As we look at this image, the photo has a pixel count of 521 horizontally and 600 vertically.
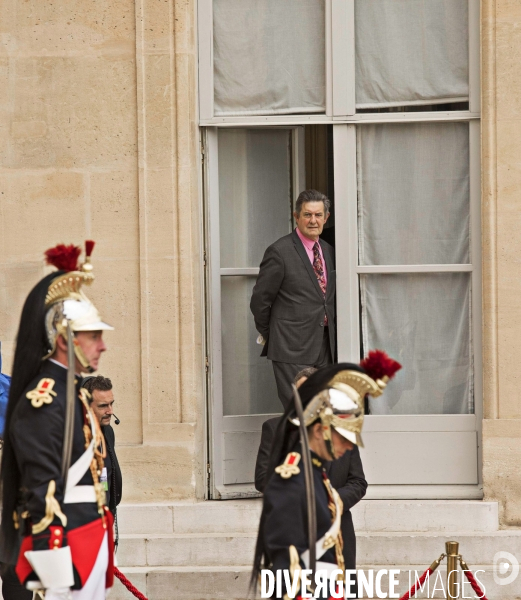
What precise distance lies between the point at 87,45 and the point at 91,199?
3.36 ft

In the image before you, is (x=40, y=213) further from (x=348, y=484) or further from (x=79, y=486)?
(x=79, y=486)

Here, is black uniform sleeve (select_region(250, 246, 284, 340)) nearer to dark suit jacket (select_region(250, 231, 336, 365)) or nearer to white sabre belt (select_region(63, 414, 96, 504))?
dark suit jacket (select_region(250, 231, 336, 365))

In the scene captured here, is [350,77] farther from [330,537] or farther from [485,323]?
[330,537]

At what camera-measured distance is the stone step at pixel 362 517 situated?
23.0ft

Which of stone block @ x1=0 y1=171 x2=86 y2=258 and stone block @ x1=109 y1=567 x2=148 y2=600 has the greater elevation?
stone block @ x1=0 y1=171 x2=86 y2=258

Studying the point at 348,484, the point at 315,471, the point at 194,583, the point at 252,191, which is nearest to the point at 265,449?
the point at 348,484

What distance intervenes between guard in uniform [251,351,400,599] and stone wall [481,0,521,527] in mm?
3255

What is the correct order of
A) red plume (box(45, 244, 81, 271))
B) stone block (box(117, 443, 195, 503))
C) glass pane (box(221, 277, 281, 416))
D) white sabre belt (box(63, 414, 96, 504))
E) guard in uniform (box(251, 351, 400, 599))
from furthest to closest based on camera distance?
glass pane (box(221, 277, 281, 416))
stone block (box(117, 443, 195, 503))
red plume (box(45, 244, 81, 271))
white sabre belt (box(63, 414, 96, 504))
guard in uniform (box(251, 351, 400, 599))

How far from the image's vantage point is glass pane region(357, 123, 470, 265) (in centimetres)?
749

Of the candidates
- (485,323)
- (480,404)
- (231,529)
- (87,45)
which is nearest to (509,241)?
(485,323)

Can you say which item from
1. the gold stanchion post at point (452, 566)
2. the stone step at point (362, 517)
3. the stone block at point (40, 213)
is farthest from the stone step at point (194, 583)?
the stone block at point (40, 213)

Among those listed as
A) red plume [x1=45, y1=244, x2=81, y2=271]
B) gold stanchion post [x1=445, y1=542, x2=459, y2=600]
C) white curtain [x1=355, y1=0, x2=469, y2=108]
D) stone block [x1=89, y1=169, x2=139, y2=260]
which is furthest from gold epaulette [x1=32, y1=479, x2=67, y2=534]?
white curtain [x1=355, y1=0, x2=469, y2=108]

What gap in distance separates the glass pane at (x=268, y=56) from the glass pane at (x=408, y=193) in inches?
20.5

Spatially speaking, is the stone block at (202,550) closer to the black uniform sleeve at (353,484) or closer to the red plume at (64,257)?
the black uniform sleeve at (353,484)
